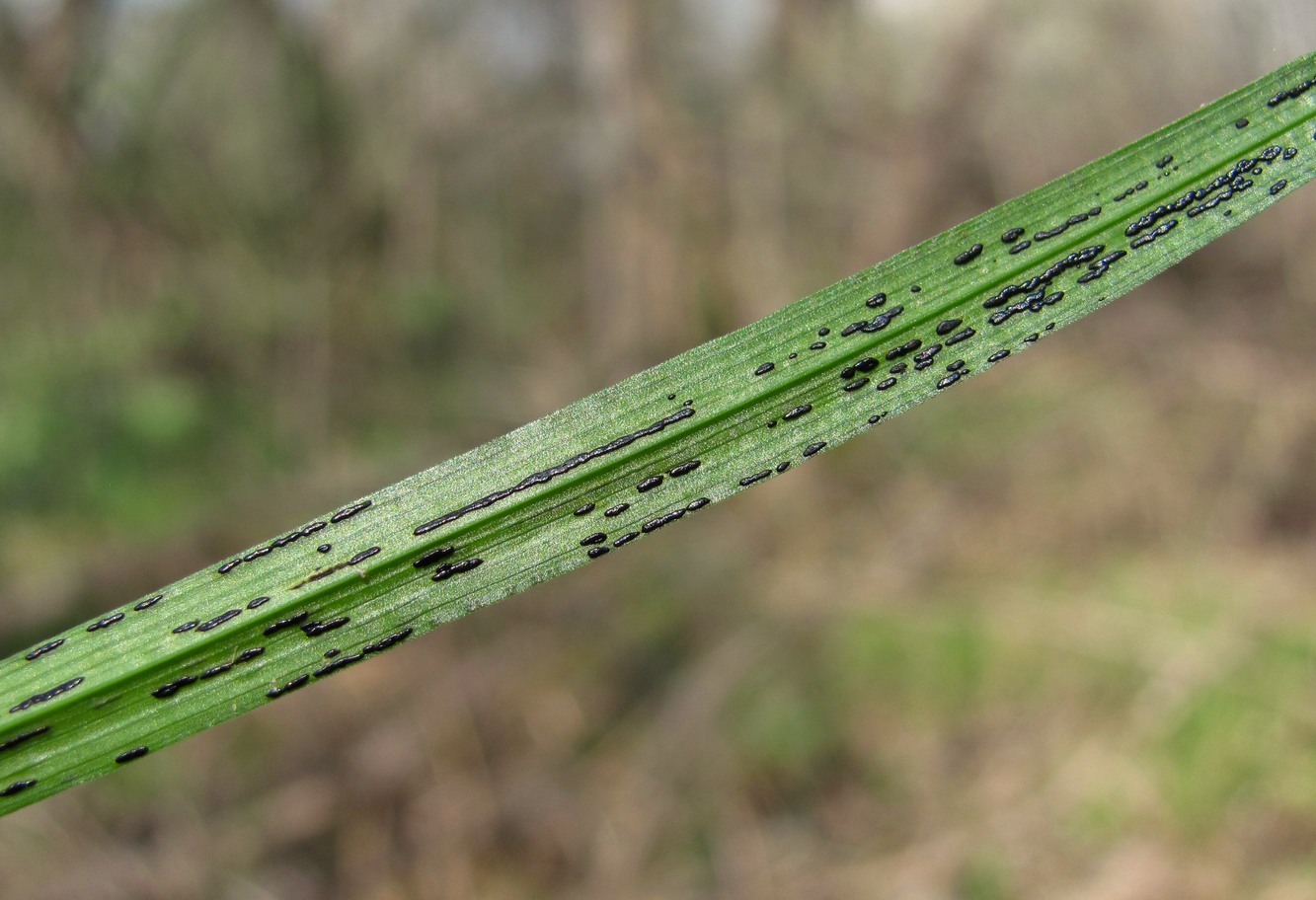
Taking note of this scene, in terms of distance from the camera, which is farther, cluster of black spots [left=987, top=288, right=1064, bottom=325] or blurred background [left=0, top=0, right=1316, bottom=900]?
blurred background [left=0, top=0, right=1316, bottom=900]

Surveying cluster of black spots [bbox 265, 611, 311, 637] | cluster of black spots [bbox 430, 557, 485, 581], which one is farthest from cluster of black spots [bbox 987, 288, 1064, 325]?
cluster of black spots [bbox 265, 611, 311, 637]

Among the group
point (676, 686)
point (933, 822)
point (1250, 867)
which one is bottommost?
point (1250, 867)

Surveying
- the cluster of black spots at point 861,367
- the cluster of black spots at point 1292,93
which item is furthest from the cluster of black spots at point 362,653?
the cluster of black spots at point 1292,93

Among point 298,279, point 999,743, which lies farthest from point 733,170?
point 999,743

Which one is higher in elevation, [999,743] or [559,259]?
[559,259]

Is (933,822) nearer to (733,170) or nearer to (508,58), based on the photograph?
(733,170)

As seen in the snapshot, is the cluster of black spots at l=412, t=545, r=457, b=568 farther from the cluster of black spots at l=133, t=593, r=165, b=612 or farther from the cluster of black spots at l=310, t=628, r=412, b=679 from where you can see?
the cluster of black spots at l=133, t=593, r=165, b=612
